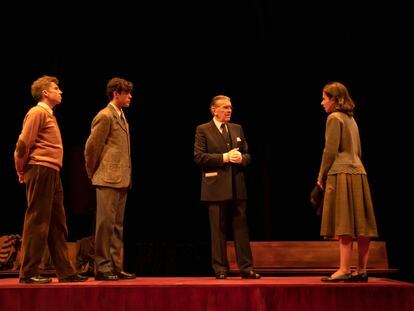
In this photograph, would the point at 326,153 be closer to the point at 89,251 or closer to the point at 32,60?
the point at 89,251

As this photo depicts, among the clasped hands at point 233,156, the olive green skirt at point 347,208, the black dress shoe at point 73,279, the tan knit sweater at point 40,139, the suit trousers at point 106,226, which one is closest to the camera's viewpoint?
the olive green skirt at point 347,208

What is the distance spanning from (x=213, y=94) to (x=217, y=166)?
2.25 metres

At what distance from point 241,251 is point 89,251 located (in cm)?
176

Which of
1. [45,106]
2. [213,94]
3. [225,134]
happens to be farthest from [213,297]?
[213,94]

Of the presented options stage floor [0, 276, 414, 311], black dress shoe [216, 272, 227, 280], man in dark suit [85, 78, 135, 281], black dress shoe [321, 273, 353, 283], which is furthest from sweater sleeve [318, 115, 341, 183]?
man in dark suit [85, 78, 135, 281]

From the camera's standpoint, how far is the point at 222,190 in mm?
4359

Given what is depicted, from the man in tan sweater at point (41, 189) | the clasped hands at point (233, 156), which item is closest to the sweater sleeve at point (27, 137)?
the man in tan sweater at point (41, 189)

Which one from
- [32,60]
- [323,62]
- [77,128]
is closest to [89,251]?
[77,128]

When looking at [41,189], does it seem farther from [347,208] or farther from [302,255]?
[302,255]

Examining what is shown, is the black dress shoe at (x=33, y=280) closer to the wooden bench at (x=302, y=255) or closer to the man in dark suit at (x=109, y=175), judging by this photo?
the man in dark suit at (x=109, y=175)

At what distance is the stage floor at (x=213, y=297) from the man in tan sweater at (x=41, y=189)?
0.29m

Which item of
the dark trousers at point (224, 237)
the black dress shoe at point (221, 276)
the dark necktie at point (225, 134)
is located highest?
the dark necktie at point (225, 134)

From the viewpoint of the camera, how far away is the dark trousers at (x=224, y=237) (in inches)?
171

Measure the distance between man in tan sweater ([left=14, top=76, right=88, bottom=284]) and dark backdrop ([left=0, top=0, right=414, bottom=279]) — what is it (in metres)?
2.29
